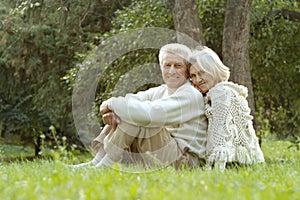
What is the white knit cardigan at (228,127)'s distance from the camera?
5.24 metres

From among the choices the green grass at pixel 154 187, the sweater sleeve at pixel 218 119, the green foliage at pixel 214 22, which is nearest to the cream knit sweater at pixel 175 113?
the sweater sleeve at pixel 218 119

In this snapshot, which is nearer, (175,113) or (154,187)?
(154,187)

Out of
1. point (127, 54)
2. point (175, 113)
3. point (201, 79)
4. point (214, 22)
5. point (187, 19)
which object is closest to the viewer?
point (175, 113)

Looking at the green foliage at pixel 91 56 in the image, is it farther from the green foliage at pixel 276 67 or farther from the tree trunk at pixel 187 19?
the tree trunk at pixel 187 19

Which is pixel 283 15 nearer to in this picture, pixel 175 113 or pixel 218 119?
pixel 218 119

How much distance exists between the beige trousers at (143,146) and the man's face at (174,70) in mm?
539

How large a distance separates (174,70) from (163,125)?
667 mm

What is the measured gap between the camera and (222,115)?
17.4ft

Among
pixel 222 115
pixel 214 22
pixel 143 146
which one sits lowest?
pixel 143 146

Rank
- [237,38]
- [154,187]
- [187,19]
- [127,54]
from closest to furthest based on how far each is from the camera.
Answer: [154,187], [187,19], [237,38], [127,54]

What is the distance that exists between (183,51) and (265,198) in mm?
2888

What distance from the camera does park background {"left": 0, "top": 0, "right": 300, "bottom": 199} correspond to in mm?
9148

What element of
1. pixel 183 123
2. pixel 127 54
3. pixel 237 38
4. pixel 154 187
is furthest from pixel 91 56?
pixel 154 187

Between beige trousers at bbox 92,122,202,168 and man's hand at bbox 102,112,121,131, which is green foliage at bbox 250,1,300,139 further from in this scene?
man's hand at bbox 102,112,121,131
